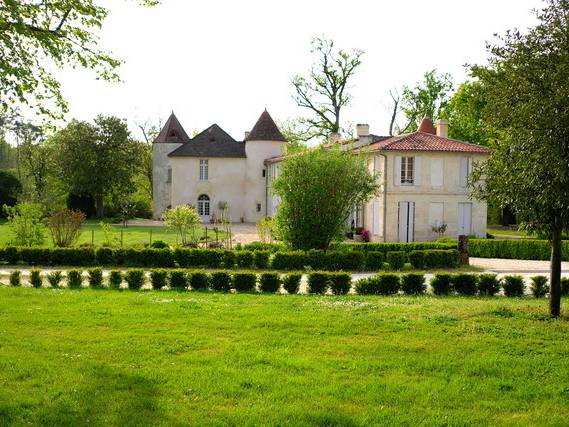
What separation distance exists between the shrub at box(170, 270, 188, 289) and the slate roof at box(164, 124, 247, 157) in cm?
3449

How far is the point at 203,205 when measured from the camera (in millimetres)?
52125

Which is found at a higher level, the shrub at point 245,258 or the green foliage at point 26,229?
the green foliage at point 26,229

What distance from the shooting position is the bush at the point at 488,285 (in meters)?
17.1

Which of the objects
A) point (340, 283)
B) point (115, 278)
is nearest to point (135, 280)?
point (115, 278)

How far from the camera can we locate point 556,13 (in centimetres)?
1120

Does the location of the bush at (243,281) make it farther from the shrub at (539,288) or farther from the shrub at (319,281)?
the shrub at (539,288)

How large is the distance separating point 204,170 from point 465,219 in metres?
23.7

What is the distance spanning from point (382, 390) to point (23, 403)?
372 cm

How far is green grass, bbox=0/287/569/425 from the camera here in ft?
21.6

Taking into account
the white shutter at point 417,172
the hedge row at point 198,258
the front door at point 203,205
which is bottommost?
the hedge row at point 198,258

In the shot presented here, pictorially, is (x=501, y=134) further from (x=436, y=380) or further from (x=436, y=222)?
(x=436, y=222)

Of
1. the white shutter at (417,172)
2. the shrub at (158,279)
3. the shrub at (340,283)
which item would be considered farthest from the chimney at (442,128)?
the shrub at (158,279)

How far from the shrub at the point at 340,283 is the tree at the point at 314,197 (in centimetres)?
889

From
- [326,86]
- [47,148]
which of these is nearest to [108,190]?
[47,148]
